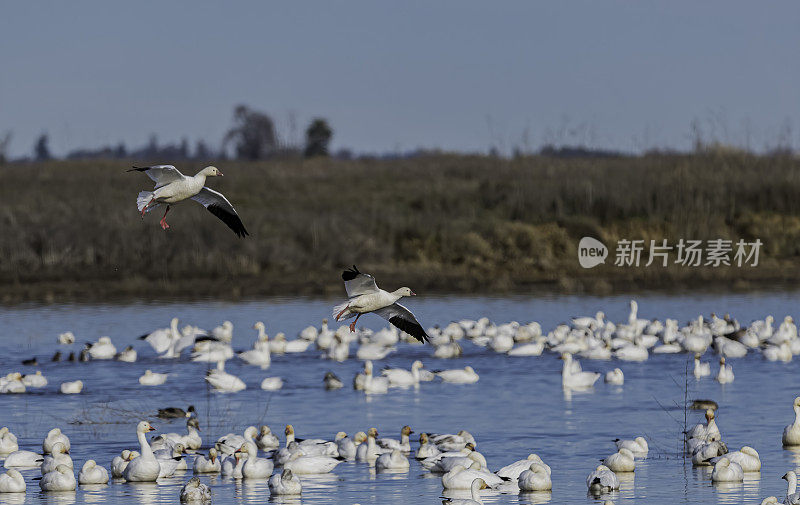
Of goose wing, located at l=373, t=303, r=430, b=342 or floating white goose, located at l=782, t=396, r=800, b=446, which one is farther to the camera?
floating white goose, located at l=782, t=396, r=800, b=446

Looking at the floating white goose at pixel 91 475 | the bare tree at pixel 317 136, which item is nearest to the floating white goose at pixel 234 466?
the floating white goose at pixel 91 475

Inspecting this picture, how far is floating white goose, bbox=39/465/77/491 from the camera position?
51.7 feet

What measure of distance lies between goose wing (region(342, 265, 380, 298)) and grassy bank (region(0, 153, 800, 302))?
2653 cm

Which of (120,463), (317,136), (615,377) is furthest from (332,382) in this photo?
(317,136)

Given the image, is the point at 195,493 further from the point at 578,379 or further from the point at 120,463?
the point at 578,379

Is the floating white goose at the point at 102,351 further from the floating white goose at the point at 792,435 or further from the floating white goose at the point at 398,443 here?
the floating white goose at the point at 792,435

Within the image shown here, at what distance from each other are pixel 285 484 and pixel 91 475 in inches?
92.9

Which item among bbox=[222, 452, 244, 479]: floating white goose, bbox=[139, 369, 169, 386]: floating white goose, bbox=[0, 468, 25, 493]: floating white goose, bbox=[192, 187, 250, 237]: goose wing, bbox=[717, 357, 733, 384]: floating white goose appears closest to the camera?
bbox=[192, 187, 250, 237]: goose wing

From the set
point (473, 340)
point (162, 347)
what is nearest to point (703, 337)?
point (473, 340)

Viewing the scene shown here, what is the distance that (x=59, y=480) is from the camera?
15.8m

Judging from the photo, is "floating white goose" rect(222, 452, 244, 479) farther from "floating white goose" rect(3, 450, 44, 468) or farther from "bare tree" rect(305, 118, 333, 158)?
"bare tree" rect(305, 118, 333, 158)

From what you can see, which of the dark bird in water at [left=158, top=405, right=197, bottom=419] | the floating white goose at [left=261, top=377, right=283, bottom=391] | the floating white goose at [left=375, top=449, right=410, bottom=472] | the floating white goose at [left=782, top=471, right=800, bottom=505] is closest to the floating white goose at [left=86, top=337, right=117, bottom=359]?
the floating white goose at [left=261, top=377, right=283, bottom=391]

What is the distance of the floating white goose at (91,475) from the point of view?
1606 cm

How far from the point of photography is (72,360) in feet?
95.3
